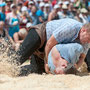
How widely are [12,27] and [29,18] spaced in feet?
3.85

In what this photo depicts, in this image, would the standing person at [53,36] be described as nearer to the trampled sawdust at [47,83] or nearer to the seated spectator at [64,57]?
the seated spectator at [64,57]

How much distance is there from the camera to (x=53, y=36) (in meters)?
4.10

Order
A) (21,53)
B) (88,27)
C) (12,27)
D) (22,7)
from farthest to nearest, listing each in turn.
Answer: (22,7) → (12,27) → (21,53) → (88,27)

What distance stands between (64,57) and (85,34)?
48 cm

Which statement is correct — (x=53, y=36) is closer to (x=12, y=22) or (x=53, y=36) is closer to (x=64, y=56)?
(x=64, y=56)

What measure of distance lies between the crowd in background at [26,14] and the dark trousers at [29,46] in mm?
2032

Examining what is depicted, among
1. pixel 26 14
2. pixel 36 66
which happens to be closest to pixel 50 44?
pixel 36 66

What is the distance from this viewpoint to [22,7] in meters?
9.44

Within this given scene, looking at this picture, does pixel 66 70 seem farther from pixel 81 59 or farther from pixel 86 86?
pixel 86 86

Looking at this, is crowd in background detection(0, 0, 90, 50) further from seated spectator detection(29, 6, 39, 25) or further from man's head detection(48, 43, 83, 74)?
man's head detection(48, 43, 83, 74)

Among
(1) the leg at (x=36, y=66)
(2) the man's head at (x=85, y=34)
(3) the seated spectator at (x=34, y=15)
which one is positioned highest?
(2) the man's head at (x=85, y=34)

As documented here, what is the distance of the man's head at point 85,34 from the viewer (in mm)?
3947

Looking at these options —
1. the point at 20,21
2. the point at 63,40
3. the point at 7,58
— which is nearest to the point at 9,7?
the point at 20,21

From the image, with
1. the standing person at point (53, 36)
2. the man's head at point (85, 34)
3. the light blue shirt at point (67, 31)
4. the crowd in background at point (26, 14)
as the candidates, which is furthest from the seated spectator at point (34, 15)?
the man's head at point (85, 34)
